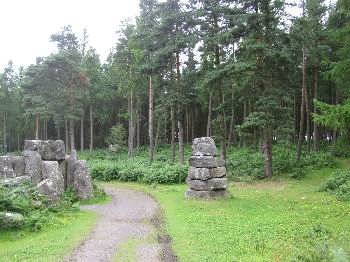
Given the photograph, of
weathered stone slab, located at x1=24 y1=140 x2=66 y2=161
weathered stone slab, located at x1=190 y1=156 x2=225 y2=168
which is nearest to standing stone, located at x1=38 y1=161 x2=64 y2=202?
weathered stone slab, located at x1=24 y1=140 x2=66 y2=161

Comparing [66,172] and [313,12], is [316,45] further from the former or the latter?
[66,172]

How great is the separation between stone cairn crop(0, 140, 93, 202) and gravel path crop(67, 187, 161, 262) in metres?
1.78

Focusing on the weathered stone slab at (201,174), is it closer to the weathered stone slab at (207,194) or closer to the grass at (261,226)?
the weathered stone slab at (207,194)

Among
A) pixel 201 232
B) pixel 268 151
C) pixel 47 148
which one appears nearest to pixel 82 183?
pixel 47 148

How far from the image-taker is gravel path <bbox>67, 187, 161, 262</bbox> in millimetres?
11055

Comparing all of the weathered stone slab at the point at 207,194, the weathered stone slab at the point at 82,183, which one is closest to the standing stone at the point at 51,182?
the weathered stone slab at the point at 82,183

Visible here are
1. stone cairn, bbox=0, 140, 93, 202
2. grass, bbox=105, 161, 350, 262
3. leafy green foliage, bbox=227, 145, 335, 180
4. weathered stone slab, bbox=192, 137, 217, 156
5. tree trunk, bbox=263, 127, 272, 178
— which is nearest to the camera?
grass, bbox=105, 161, 350, 262

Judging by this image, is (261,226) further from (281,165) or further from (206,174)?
(281,165)

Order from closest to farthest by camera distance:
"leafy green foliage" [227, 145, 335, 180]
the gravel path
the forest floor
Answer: the forest floor < the gravel path < "leafy green foliage" [227, 145, 335, 180]

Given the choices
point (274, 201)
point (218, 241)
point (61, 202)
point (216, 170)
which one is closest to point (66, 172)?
point (61, 202)

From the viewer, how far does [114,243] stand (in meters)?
12.3

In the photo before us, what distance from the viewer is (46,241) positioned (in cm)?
1273

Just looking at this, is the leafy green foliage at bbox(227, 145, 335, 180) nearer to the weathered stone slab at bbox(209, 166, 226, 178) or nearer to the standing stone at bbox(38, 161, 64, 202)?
the weathered stone slab at bbox(209, 166, 226, 178)

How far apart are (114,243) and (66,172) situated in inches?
414
